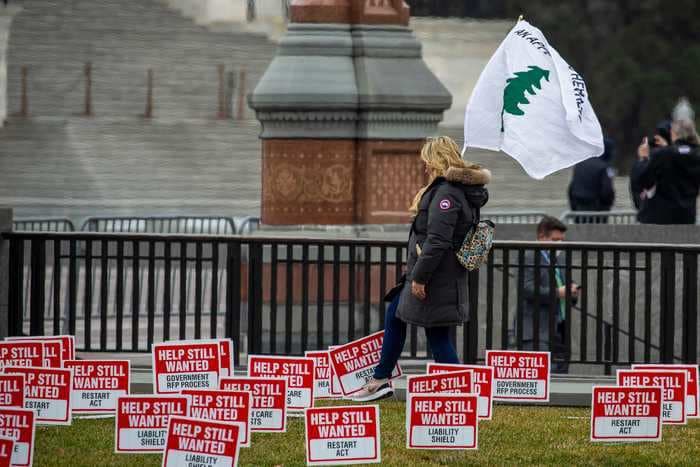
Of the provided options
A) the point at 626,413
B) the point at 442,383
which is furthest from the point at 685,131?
the point at 442,383

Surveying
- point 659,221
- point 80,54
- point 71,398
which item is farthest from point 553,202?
point 71,398

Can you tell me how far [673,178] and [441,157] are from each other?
658cm

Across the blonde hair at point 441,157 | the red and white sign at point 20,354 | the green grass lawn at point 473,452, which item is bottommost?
the green grass lawn at point 473,452

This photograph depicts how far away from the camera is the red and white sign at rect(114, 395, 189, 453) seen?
9.53 metres

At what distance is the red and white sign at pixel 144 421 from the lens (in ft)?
31.3

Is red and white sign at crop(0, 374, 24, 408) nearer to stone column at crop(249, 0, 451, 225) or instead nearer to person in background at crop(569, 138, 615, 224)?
stone column at crop(249, 0, 451, 225)

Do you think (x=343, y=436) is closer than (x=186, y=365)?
Yes

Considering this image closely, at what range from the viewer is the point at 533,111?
12070 millimetres

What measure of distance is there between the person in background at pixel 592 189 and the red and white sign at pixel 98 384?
1093cm

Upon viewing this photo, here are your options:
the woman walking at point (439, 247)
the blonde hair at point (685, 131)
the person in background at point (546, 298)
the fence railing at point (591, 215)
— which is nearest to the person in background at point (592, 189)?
the fence railing at point (591, 215)

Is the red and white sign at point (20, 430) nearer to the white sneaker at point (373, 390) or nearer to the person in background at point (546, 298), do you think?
the white sneaker at point (373, 390)

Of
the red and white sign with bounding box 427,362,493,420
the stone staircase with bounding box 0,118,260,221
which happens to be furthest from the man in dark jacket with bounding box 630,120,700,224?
the stone staircase with bounding box 0,118,260,221

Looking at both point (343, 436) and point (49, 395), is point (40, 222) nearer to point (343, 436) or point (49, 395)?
point (49, 395)

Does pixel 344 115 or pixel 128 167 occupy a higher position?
pixel 344 115
